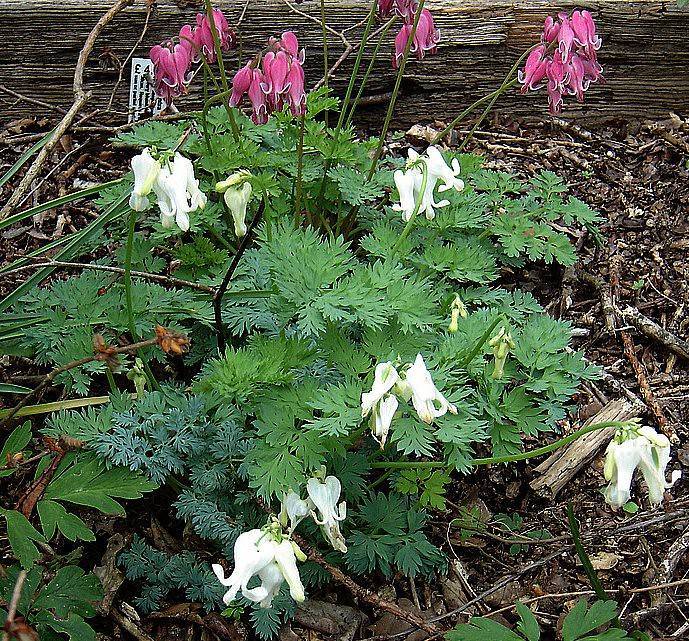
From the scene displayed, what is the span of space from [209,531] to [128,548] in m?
0.35

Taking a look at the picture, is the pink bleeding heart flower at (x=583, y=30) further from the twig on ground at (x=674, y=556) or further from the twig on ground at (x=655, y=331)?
the twig on ground at (x=674, y=556)

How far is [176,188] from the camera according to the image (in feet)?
6.73

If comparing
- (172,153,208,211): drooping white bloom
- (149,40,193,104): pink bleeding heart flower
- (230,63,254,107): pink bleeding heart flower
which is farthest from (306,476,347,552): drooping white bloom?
(149,40,193,104): pink bleeding heart flower

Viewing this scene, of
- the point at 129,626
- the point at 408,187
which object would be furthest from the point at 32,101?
the point at 129,626

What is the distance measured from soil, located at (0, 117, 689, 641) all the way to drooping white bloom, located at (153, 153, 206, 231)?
1065mm

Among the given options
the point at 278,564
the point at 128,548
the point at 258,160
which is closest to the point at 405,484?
the point at 278,564

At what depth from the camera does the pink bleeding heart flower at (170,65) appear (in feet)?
8.73

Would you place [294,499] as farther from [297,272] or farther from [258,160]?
[258,160]

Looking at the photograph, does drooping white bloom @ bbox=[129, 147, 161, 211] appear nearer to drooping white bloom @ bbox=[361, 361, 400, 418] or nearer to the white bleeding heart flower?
the white bleeding heart flower

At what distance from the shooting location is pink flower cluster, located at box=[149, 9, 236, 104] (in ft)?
8.76

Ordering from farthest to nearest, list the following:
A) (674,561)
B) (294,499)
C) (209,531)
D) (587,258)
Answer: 1. (587,258)
2. (674,561)
3. (209,531)
4. (294,499)

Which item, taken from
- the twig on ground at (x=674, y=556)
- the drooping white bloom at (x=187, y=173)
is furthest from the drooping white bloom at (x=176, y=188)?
the twig on ground at (x=674, y=556)

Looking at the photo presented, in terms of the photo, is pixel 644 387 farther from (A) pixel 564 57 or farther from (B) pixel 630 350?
(A) pixel 564 57

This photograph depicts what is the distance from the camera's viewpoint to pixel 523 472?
2713 mm
